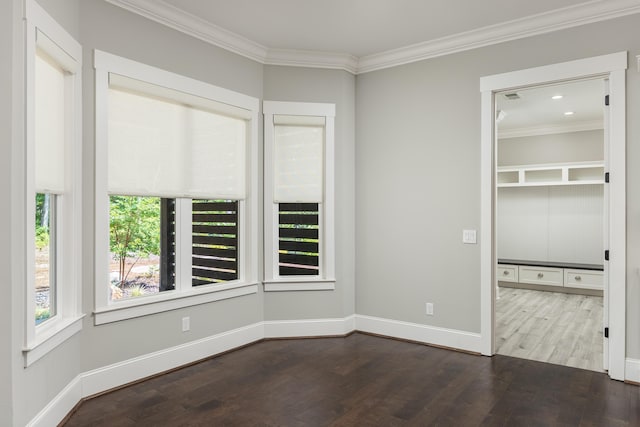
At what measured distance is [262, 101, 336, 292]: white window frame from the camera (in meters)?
4.29

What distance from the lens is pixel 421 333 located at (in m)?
4.20

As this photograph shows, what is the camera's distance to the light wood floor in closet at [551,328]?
389cm

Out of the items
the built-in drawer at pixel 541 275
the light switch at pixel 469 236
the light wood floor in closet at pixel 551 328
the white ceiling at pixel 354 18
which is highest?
the white ceiling at pixel 354 18

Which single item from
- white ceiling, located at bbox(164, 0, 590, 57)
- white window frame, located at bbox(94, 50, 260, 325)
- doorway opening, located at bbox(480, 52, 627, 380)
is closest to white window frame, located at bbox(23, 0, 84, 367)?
white window frame, located at bbox(94, 50, 260, 325)

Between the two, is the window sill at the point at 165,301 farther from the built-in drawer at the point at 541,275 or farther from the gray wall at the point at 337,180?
the built-in drawer at the point at 541,275

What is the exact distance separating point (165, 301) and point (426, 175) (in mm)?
2600

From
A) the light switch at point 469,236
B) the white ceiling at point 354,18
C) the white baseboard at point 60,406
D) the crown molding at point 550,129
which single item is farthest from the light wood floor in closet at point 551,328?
the white baseboard at point 60,406

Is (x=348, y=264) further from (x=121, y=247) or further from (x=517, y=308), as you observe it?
(x=517, y=308)

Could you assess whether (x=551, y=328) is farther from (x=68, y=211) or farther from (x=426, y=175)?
(x=68, y=211)

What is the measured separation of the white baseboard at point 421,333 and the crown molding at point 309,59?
8.59 feet

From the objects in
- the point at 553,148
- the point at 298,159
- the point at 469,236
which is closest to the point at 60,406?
the point at 298,159

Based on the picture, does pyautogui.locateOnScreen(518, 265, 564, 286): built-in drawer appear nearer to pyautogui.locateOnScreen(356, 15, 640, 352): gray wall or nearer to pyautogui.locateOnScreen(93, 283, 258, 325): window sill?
pyautogui.locateOnScreen(356, 15, 640, 352): gray wall

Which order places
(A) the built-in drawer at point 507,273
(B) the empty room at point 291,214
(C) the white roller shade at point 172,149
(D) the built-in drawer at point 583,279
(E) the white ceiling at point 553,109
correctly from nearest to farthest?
(B) the empty room at point 291,214 → (C) the white roller shade at point 172,149 → (E) the white ceiling at point 553,109 → (D) the built-in drawer at point 583,279 → (A) the built-in drawer at point 507,273

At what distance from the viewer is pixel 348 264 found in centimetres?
455
